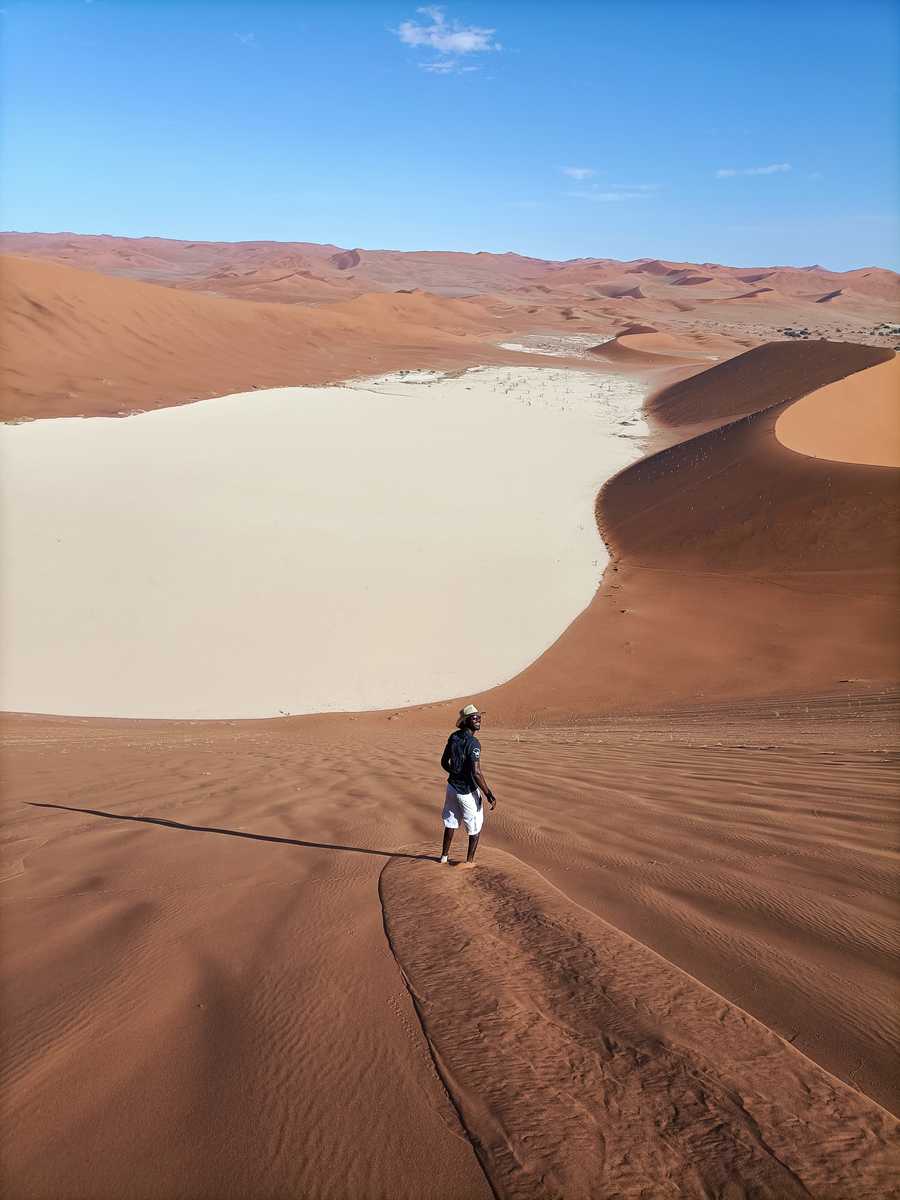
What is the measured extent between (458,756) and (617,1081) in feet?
6.92

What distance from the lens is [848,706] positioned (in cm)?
883

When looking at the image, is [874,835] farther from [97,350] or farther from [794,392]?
[97,350]

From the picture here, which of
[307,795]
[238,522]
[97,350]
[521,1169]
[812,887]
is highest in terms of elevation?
[97,350]

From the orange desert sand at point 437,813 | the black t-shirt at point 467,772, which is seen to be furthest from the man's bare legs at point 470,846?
the black t-shirt at point 467,772

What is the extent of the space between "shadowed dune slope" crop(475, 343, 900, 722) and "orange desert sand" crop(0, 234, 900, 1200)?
0.28 feet

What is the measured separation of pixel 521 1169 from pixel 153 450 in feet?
69.0

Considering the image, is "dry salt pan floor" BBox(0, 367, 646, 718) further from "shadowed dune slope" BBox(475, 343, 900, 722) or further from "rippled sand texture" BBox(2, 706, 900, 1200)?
"rippled sand texture" BBox(2, 706, 900, 1200)

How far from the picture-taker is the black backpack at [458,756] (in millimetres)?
4469

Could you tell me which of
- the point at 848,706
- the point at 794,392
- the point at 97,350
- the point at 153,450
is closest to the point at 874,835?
the point at 848,706

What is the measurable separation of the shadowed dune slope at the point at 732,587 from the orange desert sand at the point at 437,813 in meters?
0.09

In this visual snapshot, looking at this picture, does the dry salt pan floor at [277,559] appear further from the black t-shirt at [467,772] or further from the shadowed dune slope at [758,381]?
the black t-shirt at [467,772]

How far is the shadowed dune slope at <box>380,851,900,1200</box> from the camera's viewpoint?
7.11ft

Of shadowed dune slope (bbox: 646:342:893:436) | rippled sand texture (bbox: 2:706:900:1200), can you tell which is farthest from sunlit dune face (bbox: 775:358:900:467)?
rippled sand texture (bbox: 2:706:900:1200)

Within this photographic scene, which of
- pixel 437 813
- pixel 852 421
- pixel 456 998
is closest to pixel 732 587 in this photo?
pixel 852 421
